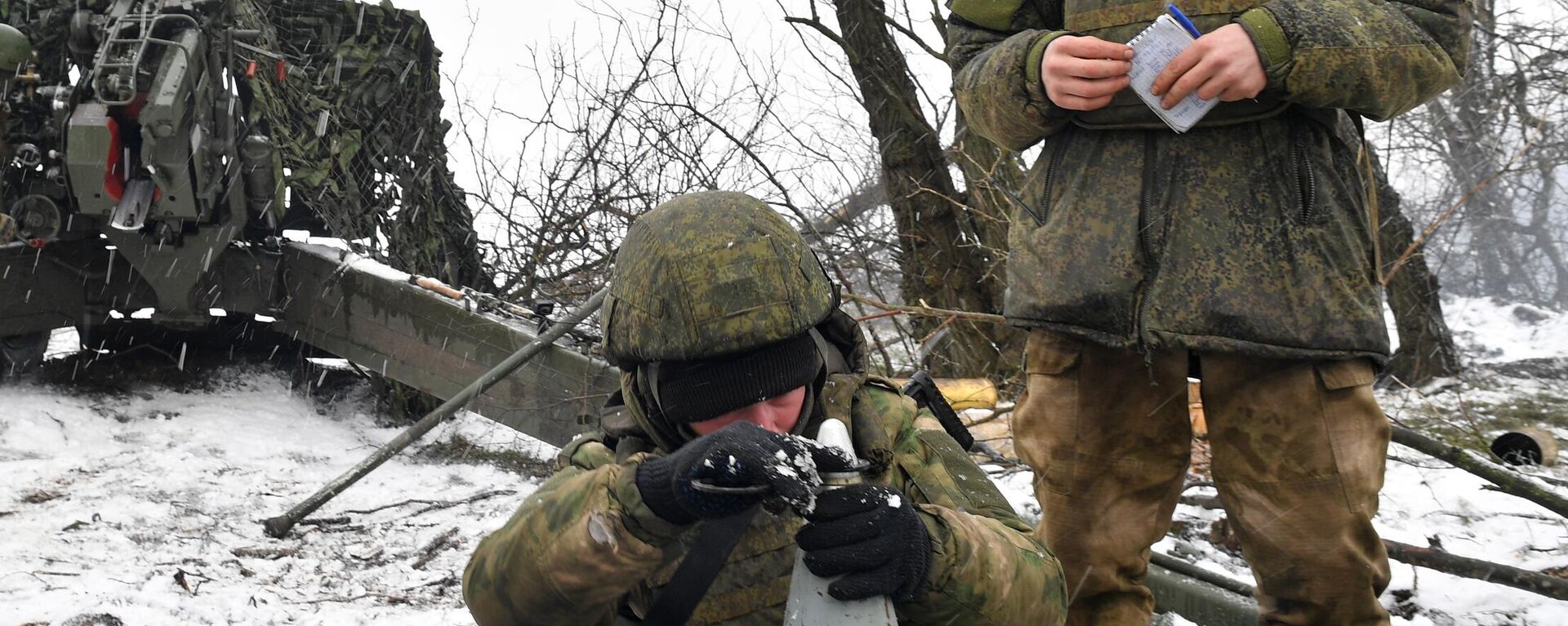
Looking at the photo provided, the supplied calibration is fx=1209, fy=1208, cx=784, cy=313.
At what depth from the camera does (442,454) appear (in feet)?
18.7

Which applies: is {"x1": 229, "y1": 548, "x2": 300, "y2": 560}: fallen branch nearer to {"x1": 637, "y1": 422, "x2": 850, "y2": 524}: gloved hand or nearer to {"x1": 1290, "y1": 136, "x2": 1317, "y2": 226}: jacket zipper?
{"x1": 637, "y1": 422, "x2": 850, "y2": 524}: gloved hand

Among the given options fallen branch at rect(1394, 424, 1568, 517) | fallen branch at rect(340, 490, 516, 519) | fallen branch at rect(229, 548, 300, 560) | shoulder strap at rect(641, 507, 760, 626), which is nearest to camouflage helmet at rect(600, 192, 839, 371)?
shoulder strap at rect(641, 507, 760, 626)

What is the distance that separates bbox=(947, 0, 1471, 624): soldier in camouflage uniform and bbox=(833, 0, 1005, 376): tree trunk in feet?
11.7

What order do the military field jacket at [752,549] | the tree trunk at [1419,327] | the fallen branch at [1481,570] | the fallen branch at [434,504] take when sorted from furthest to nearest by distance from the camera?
1. the tree trunk at [1419,327]
2. the fallen branch at [434,504]
3. the fallen branch at [1481,570]
4. the military field jacket at [752,549]

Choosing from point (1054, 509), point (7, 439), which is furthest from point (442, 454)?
point (1054, 509)

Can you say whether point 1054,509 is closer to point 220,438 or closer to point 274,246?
point 220,438

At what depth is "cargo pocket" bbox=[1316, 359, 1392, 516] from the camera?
2053 millimetres

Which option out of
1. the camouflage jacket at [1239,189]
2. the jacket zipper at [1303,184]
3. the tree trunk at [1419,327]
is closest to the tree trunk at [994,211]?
the tree trunk at [1419,327]

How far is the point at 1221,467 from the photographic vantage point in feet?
7.23

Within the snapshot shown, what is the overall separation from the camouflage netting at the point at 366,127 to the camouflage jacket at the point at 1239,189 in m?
4.78

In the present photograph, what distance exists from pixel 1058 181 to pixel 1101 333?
0.34 m

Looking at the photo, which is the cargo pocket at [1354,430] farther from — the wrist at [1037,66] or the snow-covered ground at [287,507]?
the snow-covered ground at [287,507]

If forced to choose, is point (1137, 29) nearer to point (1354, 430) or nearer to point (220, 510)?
point (1354, 430)

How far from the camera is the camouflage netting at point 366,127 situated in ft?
20.4
